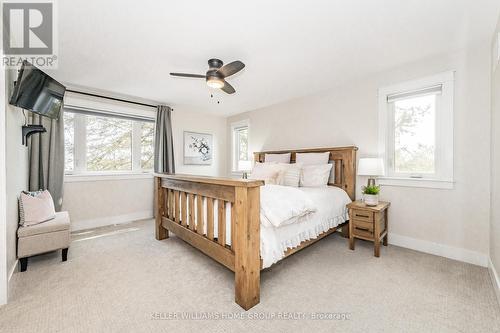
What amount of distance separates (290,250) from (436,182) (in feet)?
6.51

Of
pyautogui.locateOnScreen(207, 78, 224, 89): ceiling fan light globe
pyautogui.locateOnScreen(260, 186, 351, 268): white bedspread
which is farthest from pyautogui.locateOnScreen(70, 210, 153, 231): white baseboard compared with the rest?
pyautogui.locateOnScreen(260, 186, 351, 268): white bedspread

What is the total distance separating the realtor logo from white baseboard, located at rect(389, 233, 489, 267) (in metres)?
4.37

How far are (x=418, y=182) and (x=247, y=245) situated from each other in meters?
2.40

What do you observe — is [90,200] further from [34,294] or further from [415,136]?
[415,136]

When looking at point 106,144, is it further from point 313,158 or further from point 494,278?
point 494,278

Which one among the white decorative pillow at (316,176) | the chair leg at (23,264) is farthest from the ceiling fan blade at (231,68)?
the chair leg at (23,264)

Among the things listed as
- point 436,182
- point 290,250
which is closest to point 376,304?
point 290,250

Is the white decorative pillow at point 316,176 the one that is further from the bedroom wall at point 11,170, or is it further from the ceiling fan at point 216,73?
the bedroom wall at point 11,170

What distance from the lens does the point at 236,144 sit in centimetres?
554

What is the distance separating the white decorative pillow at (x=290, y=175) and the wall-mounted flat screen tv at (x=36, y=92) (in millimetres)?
2875

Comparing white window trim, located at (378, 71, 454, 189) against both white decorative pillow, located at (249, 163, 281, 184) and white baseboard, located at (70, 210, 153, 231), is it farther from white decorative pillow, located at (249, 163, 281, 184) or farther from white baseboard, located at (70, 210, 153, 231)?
white baseboard, located at (70, 210, 153, 231)

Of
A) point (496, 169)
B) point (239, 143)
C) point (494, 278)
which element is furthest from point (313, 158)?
point (239, 143)

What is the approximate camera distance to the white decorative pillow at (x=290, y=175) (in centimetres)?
320

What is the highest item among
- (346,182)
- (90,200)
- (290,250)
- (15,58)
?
(15,58)
